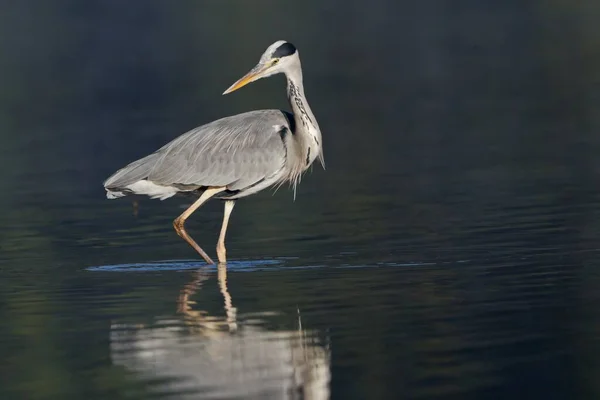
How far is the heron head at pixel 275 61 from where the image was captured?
14297 mm

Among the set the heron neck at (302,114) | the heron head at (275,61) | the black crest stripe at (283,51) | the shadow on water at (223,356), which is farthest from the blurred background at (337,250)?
the black crest stripe at (283,51)

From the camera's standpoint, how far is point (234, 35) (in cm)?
4419

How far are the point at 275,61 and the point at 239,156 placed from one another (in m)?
0.97

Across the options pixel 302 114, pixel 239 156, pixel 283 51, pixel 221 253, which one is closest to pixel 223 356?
pixel 221 253

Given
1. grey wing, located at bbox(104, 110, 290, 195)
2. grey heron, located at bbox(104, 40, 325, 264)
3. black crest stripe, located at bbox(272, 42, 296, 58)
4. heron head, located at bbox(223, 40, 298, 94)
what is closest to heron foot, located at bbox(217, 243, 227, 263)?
grey heron, located at bbox(104, 40, 325, 264)

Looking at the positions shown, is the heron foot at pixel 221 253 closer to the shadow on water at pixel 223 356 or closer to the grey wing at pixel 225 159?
the grey wing at pixel 225 159

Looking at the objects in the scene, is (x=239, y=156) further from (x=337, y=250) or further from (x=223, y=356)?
(x=223, y=356)

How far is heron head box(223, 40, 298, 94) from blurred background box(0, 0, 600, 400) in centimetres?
151

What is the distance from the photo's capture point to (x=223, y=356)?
979 centimetres

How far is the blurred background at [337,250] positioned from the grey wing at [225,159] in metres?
0.68

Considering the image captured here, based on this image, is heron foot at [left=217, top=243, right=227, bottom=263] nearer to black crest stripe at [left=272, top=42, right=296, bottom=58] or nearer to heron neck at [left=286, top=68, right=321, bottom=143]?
heron neck at [left=286, top=68, right=321, bottom=143]

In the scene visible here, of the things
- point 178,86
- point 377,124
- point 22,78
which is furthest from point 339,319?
point 22,78

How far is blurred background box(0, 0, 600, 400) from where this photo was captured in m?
9.38

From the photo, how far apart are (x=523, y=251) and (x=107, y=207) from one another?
622 centimetres
